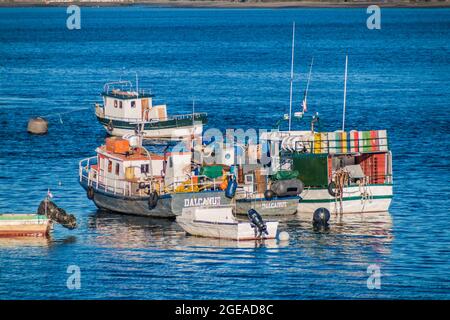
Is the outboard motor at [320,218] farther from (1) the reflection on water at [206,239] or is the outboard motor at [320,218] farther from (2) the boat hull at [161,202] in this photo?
(2) the boat hull at [161,202]

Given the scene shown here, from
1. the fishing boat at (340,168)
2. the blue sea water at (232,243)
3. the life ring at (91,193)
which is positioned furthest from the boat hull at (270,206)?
the life ring at (91,193)

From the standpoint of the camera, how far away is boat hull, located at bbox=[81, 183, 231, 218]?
203 ft

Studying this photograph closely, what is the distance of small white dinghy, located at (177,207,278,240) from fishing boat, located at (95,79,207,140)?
34129 mm

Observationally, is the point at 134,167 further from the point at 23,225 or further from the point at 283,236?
the point at 283,236

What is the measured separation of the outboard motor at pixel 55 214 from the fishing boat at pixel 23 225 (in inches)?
28.6

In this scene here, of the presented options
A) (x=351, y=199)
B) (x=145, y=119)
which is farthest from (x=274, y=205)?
(x=145, y=119)

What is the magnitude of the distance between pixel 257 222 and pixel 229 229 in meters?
1.43

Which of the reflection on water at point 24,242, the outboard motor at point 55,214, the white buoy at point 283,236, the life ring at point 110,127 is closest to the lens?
the reflection on water at point 24,242

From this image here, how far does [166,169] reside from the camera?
65062 mm

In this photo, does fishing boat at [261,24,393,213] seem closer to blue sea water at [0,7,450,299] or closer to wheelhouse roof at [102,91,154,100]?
blue sea water at [0,7,450,299]

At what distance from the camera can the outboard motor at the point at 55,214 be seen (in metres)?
61.1

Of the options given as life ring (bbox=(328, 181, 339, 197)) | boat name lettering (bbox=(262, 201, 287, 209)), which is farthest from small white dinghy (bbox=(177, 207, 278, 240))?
life ring (bbox=(328, 181, 339, 197))

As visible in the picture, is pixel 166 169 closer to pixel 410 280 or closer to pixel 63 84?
pixel 410 280

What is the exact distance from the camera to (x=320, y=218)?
62344 mm
